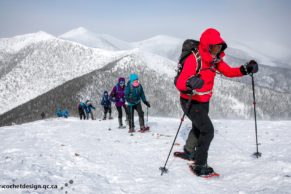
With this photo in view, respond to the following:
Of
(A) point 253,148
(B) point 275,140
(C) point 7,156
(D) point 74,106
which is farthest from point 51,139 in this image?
(D) point 74,106

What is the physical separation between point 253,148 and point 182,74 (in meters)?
4.68

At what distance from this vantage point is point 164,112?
509 feet

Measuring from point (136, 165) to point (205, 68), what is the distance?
11.3 ft

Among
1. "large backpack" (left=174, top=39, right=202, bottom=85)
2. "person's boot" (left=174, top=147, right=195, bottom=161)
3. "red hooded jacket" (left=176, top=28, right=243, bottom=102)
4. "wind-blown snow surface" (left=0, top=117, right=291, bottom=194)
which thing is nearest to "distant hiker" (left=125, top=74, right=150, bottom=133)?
"wind-blown snow surface" (left=0, top=117, right=291, bottom=194)

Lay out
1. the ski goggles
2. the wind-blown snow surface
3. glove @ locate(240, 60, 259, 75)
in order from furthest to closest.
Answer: glove @ locate(240, 60, 259, 75), the ski goggles, the wind-blown snow surface

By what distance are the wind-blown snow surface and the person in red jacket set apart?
2.49 ft

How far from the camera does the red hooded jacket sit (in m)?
6.69

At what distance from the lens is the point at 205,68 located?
6875mm

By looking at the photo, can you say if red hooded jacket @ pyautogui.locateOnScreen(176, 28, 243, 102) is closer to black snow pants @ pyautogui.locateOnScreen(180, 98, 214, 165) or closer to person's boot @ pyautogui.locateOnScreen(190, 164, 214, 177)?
black snow pants @ pyautogui.locateOnScreen(180, 98, 214, 165)

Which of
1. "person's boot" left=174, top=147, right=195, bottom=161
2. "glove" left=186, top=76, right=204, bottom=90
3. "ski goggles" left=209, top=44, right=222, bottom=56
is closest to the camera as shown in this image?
"glove" left=186, top=76, right=204, bottom=90

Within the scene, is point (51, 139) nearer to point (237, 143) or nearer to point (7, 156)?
point (7, 156)

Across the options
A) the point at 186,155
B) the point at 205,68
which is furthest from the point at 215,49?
the point at 186,155

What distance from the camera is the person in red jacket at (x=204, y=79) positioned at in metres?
6.72

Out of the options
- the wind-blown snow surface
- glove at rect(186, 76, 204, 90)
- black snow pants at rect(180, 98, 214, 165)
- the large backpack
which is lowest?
the wind-blown snow surface
